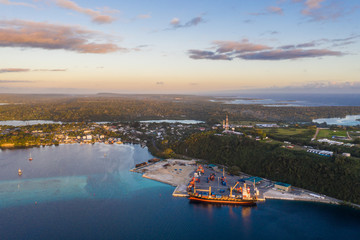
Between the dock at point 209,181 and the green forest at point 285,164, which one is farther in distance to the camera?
the dock at point 209,181

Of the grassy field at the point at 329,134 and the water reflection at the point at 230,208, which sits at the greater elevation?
the grassy field at the point at 329,134

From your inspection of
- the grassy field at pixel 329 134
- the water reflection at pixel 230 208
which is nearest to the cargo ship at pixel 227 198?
the water reflection at pixel 230 208

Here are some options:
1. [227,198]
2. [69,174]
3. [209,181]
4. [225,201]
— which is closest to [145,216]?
[225,201]

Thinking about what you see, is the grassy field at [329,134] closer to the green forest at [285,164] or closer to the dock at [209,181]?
the green forest at [285,164]

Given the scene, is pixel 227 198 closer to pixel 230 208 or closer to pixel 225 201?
pixel 225 201

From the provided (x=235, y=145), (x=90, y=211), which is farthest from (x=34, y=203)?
(x=235, y=145)

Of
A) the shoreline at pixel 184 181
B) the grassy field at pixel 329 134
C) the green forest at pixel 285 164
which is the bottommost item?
the shoreline at pixel 184 181

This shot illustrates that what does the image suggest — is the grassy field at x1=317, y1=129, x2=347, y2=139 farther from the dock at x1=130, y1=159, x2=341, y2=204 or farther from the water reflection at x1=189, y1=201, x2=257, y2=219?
the water reflection at x1=189, y1=201, x2=257, y2=219

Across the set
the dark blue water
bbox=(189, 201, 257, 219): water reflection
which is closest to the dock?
the dark blue water
